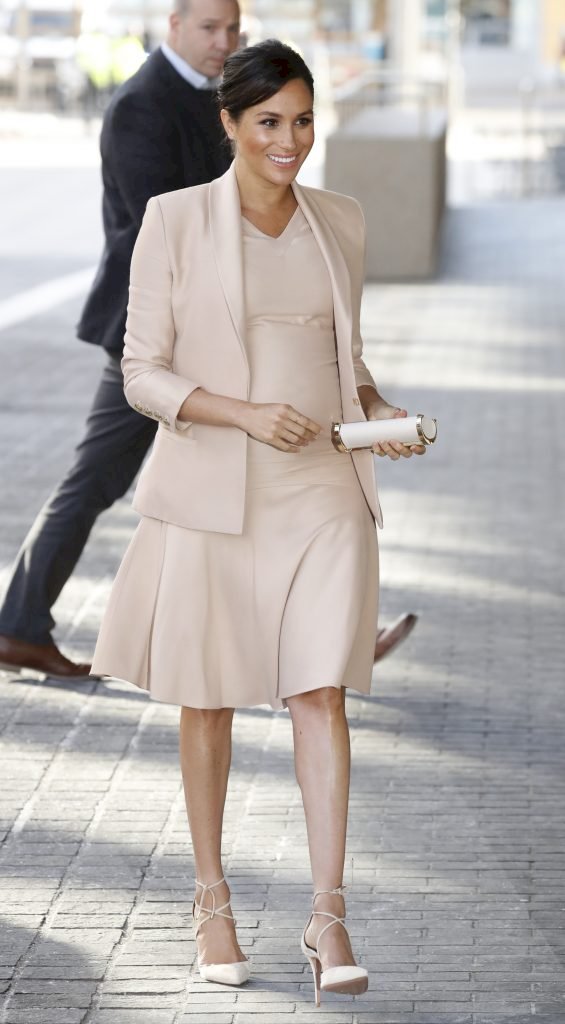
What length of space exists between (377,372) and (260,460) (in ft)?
27.9

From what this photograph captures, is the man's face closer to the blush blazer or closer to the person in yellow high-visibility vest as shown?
the blush blazer

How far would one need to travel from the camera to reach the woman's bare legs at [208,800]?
3.92 meters

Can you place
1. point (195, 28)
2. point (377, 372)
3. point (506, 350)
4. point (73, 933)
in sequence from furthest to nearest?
point (506, 350) < point (377, 372) < point (195, 28) < point (73, 933)

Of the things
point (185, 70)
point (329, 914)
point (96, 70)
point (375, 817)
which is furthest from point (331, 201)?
point (96, 70)

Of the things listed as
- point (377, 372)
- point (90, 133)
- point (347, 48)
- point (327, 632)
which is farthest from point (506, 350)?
point (347, 48)

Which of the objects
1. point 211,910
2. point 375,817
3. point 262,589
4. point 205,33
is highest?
point 205,33

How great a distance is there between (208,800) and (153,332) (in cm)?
99

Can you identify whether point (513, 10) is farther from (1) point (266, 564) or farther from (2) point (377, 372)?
(1) point (266, 564)

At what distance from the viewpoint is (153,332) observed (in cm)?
384

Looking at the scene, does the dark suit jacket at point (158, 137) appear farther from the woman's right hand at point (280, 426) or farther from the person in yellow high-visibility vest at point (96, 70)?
the person in yellow high-visibility vest at point (96, 70)

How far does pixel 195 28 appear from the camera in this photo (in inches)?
212

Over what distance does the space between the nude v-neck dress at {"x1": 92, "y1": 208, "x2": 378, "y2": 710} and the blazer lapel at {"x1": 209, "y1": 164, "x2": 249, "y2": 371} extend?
44mm

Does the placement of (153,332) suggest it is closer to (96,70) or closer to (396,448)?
(396,448)

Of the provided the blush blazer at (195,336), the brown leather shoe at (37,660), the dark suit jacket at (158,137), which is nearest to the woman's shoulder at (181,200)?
the blush blazer at (195,336)
